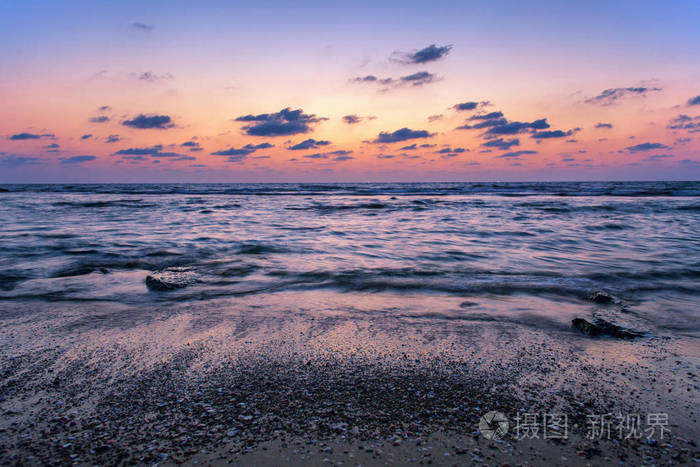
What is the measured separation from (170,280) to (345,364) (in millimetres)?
3211

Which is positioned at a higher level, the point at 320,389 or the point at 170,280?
the point at 170,280

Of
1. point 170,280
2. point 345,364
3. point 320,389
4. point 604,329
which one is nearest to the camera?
point 320,389

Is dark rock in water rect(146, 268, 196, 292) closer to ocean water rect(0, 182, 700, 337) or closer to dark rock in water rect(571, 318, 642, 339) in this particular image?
ocean water rect(0, 182, 700, 337)

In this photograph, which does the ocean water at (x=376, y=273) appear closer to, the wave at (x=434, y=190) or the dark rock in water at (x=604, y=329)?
the dark rock in water at (x=604, y=329)

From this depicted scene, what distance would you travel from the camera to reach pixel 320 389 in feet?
7.24

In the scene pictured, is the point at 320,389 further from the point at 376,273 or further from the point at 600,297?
the point at 600,297

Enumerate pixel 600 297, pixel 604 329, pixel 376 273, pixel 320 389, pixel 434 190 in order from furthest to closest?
pixel 434 190, pixel 376 273, pixel 600 297, pixel 604 329, pixel 320 389

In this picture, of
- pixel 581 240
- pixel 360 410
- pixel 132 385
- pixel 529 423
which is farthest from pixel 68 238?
pixel 581 240

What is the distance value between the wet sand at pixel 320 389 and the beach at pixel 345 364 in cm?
1

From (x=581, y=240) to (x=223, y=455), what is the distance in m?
9.69

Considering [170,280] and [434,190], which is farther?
[434,190]

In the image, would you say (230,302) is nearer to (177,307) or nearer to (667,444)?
(177,307)

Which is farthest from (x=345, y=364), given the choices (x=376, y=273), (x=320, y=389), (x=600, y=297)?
(x=600, y=297)

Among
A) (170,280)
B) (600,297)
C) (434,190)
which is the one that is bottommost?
(600,297)
